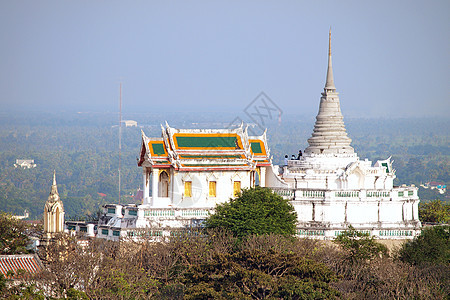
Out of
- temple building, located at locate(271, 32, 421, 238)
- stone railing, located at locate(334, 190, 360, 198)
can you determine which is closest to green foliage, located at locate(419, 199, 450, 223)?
temple building, located at locate(271, 32, 421, 238)

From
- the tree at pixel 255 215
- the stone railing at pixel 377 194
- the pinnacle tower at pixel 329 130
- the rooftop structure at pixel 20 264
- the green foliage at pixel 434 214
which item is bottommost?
the rooftop structure at pixel 20 264

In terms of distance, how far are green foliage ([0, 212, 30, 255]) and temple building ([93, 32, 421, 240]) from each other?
3.86 m

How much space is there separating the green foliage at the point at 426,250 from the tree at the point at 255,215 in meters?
5.31

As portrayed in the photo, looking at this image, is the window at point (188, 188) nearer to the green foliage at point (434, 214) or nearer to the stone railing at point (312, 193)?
the stone railing at point (312, 193)

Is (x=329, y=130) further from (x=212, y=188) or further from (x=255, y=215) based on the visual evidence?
(x=255, y=215)

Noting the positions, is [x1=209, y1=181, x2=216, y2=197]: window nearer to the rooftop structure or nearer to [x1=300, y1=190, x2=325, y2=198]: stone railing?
[x1=300, y1=190, x2=325, y2=198]: stone railing

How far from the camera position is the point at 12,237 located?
172 ft

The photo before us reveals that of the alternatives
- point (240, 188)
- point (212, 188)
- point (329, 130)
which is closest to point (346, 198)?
point (240, 188)

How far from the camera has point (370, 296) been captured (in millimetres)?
41531

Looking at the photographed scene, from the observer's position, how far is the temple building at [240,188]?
52.9 meters

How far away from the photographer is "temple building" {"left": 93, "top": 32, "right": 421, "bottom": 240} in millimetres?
52875

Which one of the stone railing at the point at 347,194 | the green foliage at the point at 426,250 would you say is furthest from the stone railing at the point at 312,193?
the green foliage at the point at 426,250

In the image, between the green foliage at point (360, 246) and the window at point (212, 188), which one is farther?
the window at point (212, 188)

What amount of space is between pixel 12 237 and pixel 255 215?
11.9 m
